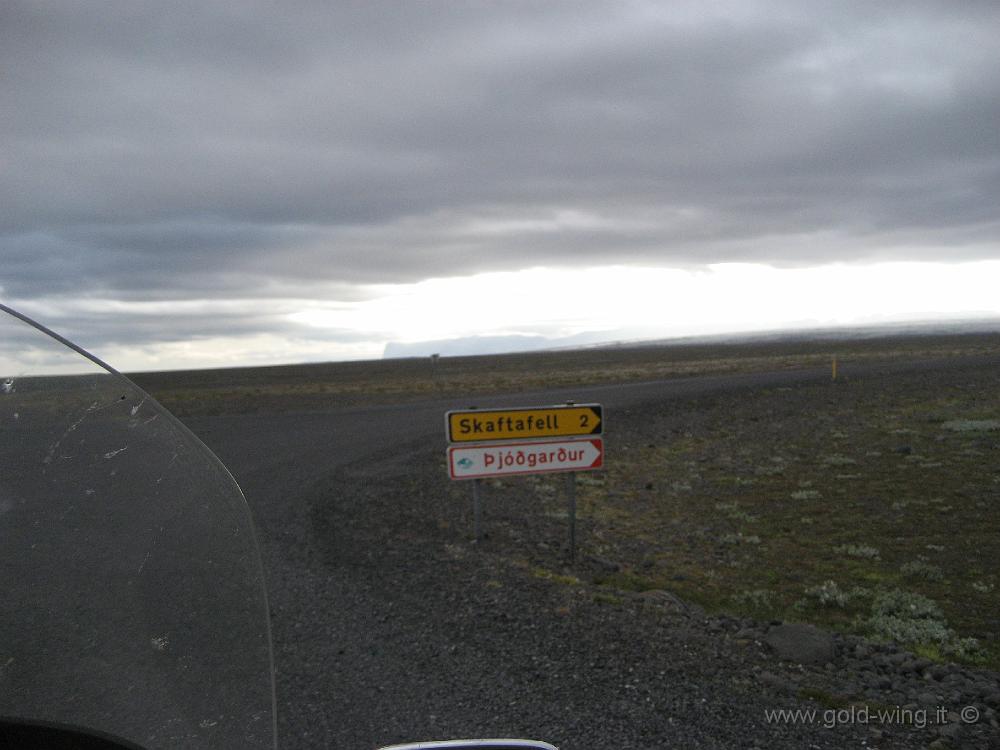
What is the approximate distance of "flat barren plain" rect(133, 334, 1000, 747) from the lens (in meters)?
4.57

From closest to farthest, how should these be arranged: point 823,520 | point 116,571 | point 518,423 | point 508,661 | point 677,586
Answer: point 116,571
point 508,661
point 677,586
point 518,423
point 823,520

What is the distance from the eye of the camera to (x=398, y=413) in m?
26.5

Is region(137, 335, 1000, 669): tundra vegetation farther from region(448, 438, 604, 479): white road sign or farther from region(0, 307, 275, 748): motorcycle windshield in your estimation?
region(0, 307, 275, 748): motorcycle windshield

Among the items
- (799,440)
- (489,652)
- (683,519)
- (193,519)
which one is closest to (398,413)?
(799,440)

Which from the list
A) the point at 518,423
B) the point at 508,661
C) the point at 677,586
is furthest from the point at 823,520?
the point at 508,661

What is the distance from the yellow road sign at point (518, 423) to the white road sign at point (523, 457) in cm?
10

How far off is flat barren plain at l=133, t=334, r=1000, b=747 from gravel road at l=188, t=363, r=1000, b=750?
0.9 inches

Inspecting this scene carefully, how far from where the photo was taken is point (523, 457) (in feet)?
28.4

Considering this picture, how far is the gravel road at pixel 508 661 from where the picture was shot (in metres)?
4.30

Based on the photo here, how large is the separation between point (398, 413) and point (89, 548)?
25.0m

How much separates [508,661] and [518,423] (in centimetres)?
357

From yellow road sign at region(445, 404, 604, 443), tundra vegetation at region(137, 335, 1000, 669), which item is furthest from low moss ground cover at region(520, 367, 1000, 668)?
yellow road sign at region(445, 404, 604, 443)

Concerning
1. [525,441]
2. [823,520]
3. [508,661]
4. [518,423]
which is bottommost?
[823,520]

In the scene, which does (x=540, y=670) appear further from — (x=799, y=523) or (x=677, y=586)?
(x=799, y=523)
